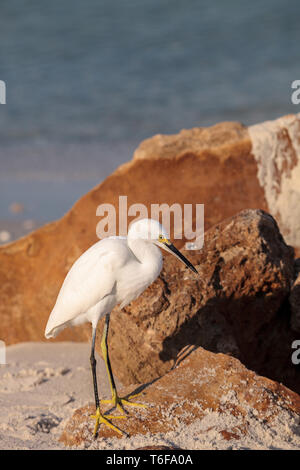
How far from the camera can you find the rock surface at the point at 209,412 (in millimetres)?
3049

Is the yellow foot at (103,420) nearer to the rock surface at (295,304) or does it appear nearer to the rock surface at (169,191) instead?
the rock surface at (295,304)

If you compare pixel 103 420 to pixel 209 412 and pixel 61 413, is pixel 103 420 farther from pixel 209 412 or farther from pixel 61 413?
pixel 61 413

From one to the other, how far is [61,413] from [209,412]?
1644 millimetres

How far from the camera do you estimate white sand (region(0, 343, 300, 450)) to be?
3010 mm

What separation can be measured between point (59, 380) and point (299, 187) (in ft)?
13.1

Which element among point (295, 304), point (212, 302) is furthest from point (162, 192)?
point (212, 302)

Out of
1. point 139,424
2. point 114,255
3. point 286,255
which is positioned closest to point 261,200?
point 286,255

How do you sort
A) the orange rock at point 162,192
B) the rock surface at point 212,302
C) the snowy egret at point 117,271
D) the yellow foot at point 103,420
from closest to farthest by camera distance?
1. the yellow foot at point 103,420
2. the snowy egret at point 117,271
3. the rock surface at point 212,302
4. the orange rock at point 162,192

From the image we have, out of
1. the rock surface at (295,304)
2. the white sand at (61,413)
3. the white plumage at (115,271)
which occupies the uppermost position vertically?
the white plumage at (115,271)

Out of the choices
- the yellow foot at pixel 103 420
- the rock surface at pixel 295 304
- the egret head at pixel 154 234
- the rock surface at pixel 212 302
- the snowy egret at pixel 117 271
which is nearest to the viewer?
the yellow foot at pixel 103 420

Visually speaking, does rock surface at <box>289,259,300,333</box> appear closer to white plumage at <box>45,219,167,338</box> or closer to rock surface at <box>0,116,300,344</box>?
white plumage at <box>45,219,167,338</box>

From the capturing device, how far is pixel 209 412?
323 centimetres

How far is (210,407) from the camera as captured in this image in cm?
327

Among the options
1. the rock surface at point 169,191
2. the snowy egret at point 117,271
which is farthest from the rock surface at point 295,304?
the rock surface at point 169,191
